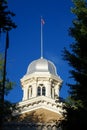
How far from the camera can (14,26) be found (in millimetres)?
19766

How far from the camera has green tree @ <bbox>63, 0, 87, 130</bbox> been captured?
1977cm

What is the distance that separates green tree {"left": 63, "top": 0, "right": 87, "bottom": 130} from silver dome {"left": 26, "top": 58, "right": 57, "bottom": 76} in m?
27.1

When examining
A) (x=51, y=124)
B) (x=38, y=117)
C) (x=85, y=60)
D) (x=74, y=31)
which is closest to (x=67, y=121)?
(x=85, y=60)

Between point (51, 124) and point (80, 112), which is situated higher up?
point (51, 124)

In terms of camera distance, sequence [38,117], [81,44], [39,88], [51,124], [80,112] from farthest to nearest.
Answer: [39,88] < [38,117] < [51,124] < [81,44] < [80,112]

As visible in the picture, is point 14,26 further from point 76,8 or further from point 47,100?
point 47,100

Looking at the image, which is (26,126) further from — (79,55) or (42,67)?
(79,55)

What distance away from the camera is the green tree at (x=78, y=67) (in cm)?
1977

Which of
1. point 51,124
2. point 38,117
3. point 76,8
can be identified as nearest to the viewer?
point 76,8

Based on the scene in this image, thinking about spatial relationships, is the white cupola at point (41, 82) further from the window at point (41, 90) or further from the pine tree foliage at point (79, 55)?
the pine tree foliage at point (79, 55)

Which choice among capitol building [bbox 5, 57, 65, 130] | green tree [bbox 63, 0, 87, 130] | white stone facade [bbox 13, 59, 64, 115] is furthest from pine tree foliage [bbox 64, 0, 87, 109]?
white stone facade [bbox 13, 59, 64, 115]

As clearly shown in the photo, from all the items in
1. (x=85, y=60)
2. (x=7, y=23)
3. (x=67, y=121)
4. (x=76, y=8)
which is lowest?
(x=67, y=121)

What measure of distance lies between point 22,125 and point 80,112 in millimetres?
19697

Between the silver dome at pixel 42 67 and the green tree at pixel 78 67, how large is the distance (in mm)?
27102
